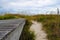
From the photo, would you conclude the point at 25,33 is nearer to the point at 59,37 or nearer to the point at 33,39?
the point at 33,39

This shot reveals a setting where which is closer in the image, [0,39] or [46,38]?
[0,39]

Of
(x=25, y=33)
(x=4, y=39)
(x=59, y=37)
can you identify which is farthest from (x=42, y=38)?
(x=4, y=39)

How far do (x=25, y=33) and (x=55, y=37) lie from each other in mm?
1696

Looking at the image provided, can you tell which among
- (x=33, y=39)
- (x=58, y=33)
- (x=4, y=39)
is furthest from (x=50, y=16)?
(x=4, y=39)

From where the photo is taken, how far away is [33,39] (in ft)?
23.4

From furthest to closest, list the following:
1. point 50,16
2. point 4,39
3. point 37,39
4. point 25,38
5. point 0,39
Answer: point 50,16, point 37,39, point 25,38, point 4,39, point 0,39

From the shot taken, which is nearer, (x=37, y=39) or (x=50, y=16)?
(x=37, y=39)

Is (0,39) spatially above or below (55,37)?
above

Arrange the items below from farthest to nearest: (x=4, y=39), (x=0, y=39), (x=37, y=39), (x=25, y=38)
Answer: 1. (x=37, y=39)
2. (x=25, y=38)
3. (x=4, y=39)
4. (x=0, y=39)

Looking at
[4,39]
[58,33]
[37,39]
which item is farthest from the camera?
[58,33]

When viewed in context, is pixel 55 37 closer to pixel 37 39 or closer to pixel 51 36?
pixel 51 36

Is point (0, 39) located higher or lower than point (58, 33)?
higher

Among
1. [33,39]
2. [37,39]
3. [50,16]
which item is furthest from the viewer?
[50,16]

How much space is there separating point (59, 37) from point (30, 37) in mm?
1477
